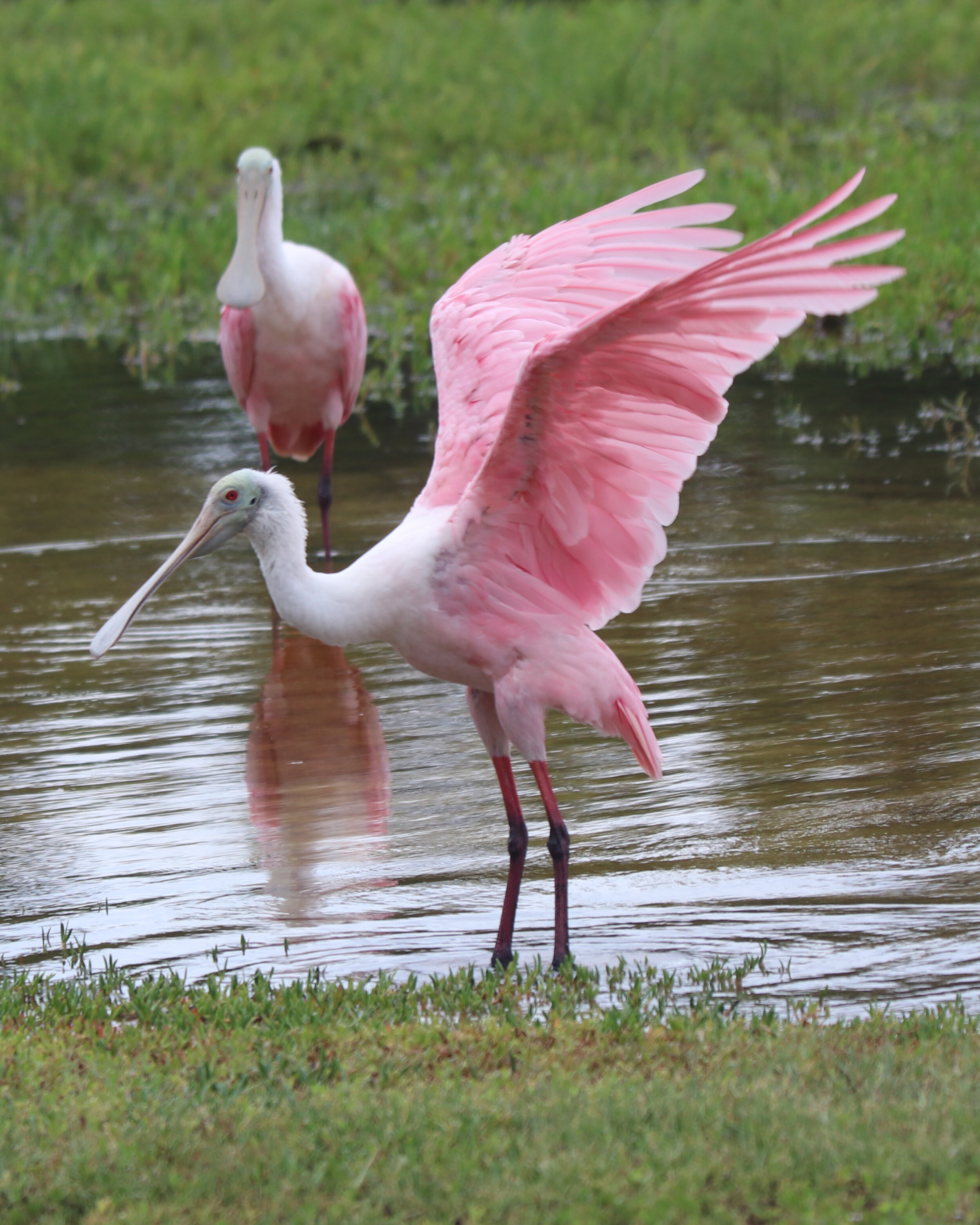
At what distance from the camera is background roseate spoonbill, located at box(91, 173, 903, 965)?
4.20 metres

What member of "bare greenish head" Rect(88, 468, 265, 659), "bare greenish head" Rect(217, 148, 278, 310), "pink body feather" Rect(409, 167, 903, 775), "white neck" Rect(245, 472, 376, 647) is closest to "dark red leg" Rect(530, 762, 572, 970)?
"pink body feather" Rect(409, 167, 903, 775)

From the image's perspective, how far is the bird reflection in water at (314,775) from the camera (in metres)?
5.04

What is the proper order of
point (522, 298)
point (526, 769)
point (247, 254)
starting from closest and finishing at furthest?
point (522, 298)
point (526, 769)
point (247, 254)

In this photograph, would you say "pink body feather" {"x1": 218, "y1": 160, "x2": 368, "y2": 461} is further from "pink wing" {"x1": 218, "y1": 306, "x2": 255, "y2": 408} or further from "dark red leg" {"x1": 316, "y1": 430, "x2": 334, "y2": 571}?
"dark red leg" {"x1": 316, "y1": 430, "x2": 334, "y2": 571}

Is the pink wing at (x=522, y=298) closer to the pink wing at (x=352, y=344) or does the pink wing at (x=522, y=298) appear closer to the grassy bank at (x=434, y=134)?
the pink wing at (x=352, y=344)

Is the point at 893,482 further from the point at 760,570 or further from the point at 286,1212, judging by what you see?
the point at 286,1212

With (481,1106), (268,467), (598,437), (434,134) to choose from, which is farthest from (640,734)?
(434,134)

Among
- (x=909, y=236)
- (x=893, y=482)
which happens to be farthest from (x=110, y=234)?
(x=893, y=482)

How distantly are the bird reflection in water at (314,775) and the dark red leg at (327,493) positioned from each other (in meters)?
0.85

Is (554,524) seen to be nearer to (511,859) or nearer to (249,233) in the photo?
(511,859)

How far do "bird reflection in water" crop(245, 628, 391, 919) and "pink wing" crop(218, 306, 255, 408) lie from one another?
206cm

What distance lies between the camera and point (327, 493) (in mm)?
8617

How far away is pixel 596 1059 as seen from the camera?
3.61m

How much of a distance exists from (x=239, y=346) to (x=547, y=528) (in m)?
4.51
